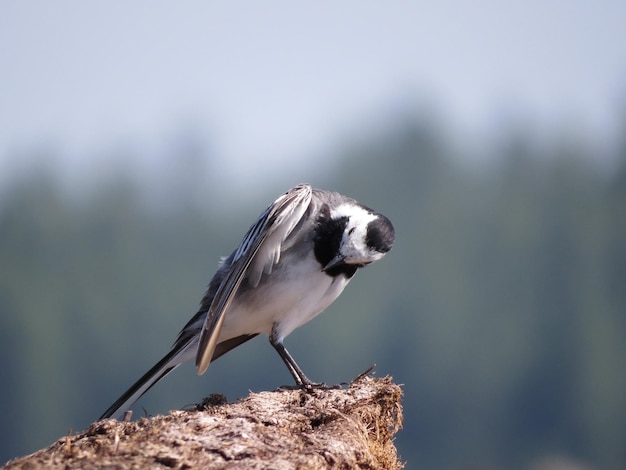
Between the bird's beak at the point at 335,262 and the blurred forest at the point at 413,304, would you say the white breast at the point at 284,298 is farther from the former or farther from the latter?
the blurred forest at the point at 413,304

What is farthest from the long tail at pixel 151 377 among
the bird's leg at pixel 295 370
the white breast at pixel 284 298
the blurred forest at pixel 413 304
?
the blurred forest at pixel 413 304

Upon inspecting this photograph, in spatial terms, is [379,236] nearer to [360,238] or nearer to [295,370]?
[360,238]

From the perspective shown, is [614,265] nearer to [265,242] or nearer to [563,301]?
[563,301]

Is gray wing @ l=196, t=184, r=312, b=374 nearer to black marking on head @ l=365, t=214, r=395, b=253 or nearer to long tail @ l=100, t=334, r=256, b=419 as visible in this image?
black marking on head @ l=365, t=214, r=395, b=253

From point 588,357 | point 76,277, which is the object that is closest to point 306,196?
point 588,357

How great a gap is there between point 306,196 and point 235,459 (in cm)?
324

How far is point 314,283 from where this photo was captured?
26.4ft

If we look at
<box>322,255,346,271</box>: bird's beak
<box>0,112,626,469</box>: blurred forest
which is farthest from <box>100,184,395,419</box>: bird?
<box>0,112,626,469</box>: blurred forest

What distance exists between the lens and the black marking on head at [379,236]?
314 inches

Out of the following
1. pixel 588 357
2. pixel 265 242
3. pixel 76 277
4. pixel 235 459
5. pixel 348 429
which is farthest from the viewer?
pixel 76 277

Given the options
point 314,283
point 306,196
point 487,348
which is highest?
point 306,196

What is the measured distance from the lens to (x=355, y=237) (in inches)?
312

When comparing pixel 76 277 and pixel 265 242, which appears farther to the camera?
Answer: pixel 76 277

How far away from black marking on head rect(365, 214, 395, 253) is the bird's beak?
282 mm
